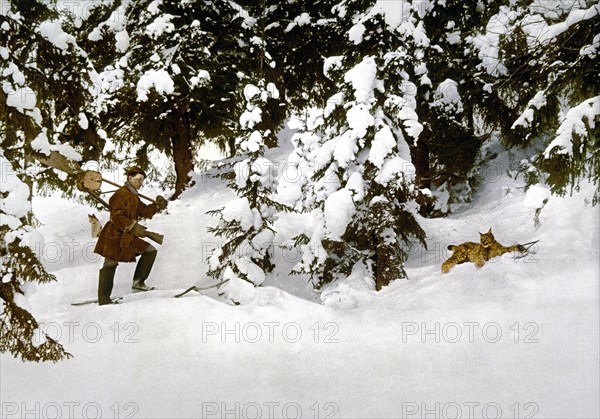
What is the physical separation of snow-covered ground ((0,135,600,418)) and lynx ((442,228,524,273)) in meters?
0.20

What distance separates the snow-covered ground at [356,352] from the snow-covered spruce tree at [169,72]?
304 inches

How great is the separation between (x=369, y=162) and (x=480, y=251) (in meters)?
2.38

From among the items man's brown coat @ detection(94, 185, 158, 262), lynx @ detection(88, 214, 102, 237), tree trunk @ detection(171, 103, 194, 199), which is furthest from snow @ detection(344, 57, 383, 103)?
tree trunk @ detection(171, 103, 194, 199)

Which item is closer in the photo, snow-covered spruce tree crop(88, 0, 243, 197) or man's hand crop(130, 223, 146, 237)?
man's hand crop(130, 223, 146, 237)

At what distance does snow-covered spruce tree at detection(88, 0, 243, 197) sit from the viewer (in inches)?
521

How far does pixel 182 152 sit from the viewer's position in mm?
15141

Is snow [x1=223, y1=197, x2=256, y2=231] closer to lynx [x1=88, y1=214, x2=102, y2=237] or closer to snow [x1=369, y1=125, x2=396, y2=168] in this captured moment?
lynx [x1=88, y1=214, x2=102, y2=237]

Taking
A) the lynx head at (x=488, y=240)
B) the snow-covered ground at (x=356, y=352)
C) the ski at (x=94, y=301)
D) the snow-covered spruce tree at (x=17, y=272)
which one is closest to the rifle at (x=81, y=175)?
the ski at (x=94, y=301)

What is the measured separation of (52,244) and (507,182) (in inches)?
495

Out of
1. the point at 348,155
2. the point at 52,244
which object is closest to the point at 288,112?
the point at 52,244

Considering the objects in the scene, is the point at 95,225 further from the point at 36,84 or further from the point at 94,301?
the point at 36,84

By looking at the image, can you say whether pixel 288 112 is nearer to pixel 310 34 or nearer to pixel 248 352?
pixel 310 34

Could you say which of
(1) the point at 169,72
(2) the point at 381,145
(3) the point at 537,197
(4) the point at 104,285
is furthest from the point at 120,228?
(1) the point at 169,72

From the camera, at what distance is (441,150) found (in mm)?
13172
